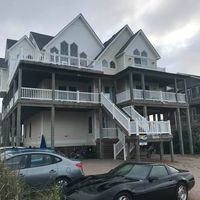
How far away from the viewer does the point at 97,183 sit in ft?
23.7

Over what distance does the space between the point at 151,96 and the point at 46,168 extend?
16880 millimetres

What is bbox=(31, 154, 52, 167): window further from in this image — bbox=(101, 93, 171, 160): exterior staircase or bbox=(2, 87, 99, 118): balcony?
bbox=(2, 87, 99, 118): balcony

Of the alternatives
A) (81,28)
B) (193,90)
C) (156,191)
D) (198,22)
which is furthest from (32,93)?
(193,90)

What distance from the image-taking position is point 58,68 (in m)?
21.0

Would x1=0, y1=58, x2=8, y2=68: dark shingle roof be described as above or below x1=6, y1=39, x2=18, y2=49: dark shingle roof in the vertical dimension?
below

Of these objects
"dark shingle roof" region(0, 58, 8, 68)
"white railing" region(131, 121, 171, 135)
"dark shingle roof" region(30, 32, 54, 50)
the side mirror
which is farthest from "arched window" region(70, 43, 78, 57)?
the side mirror

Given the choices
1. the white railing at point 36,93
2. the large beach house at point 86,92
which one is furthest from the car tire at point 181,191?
the white railing at point 36,93

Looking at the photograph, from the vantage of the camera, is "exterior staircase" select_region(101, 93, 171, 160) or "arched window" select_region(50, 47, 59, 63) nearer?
"exterior staircase" select_region(101, 93, 171, 160)

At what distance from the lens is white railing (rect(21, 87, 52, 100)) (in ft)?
65.1

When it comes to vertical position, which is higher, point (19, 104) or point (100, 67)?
point (100, 67)

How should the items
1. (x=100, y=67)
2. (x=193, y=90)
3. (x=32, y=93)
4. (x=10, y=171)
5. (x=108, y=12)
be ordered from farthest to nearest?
(x=193, y=90)
(x=100, y=67)
(x=32, y=93)
(x=108, y=12)
(x=10, y=171)

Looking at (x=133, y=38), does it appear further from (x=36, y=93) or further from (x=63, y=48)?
(x=36, y=93)

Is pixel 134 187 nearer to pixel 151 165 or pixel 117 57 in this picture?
pixel 151 165

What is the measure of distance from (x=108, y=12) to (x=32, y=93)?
8395 millimetres
